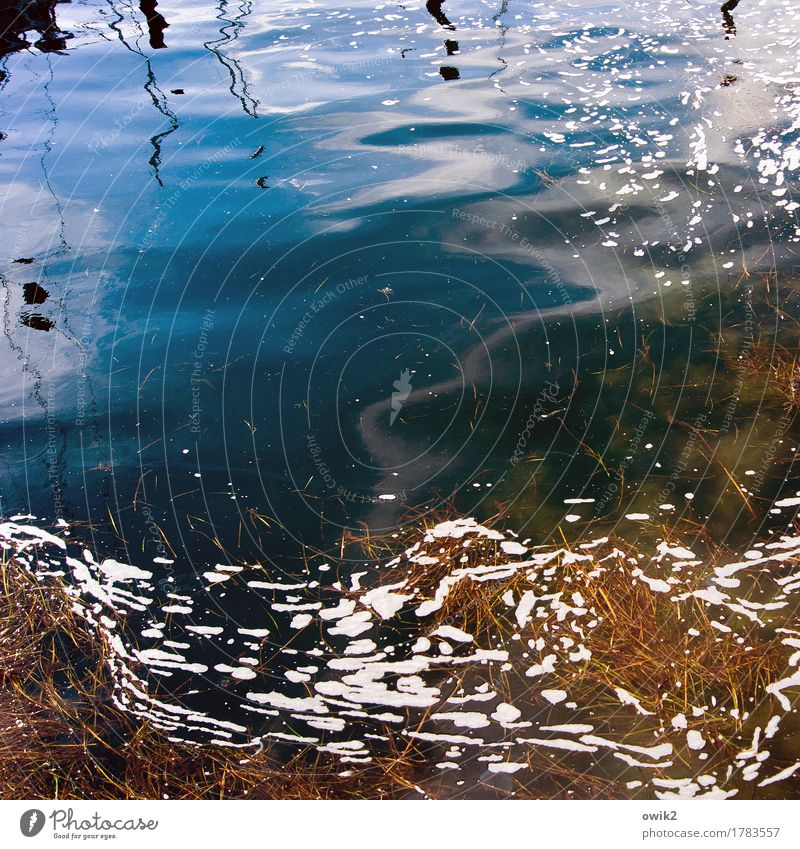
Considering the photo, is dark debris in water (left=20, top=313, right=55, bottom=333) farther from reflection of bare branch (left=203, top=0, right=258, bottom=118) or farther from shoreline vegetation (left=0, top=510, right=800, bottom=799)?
reflection of bare branch (left=203, top=0, right=258, bottom=118)

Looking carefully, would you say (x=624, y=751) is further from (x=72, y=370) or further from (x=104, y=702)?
(x=72, y=370)

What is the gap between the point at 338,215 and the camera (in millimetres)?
4746

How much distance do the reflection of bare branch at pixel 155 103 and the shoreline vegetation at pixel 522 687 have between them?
10.9 ft

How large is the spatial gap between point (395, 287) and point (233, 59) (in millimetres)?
3449

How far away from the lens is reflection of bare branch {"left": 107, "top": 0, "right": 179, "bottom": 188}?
5.25m

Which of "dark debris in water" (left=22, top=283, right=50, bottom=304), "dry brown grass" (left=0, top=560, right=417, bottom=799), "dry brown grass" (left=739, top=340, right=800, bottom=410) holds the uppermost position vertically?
"dark debris in water" (left=22, top=283, right=50, bottom=304)

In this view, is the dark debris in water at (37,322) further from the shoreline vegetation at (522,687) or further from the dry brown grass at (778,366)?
the dry brown grass at (778,366)

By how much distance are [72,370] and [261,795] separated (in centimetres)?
258

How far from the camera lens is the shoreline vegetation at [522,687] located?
2396 millimetres

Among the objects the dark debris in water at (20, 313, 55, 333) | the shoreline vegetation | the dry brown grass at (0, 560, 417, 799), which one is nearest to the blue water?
the dark debris in water at (20, 313, 55, 333)

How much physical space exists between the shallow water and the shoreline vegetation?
0.73 feet

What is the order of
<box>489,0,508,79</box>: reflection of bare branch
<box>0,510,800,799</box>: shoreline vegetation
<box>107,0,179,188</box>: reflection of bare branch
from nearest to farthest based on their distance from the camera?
1. <box>0,510,800,799</box>: shoreline vegetation
2. <box>107,0,179,188</box>: reflection of bare branch
3. <box>489,0,508,79</box>: reflection of bare branch

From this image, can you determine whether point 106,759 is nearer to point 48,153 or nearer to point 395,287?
point 395,287
